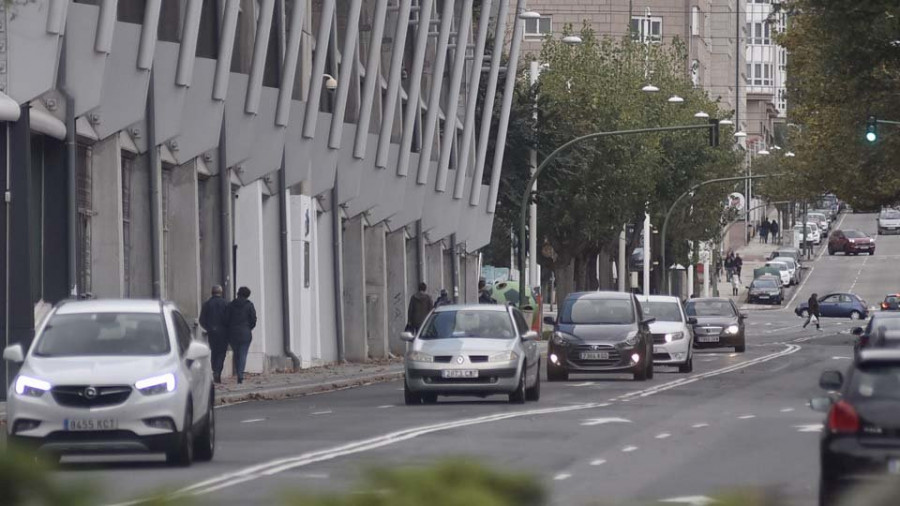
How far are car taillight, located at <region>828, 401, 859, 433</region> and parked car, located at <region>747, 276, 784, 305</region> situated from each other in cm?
9311

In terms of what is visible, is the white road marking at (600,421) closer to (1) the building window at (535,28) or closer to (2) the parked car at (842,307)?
(2) the parked car at (842,307)

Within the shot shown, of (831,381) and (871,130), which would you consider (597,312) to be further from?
(831,381)

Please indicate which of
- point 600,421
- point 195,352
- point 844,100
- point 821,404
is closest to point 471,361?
point 600,421

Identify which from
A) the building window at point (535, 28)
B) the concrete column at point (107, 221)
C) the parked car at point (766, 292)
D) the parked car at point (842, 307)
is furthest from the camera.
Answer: the building window at point (535, 28)

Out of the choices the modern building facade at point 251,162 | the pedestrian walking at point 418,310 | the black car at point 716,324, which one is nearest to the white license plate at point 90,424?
the modern building facade at point 251,162

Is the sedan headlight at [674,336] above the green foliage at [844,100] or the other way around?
the other way around

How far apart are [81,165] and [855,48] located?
47.5ft

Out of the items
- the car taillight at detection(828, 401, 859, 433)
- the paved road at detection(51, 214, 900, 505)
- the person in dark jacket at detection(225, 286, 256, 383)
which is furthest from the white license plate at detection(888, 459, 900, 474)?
the person in dark jacket at detection(225, 286, 256, 383)

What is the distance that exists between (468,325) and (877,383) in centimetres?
1689

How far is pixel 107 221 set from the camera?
32.2 metres

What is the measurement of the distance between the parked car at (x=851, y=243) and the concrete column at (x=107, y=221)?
10804cm

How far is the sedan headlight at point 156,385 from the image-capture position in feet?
55.6

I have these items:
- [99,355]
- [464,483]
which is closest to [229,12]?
[99,355]

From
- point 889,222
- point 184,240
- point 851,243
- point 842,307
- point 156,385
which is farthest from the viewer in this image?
point 889,222
